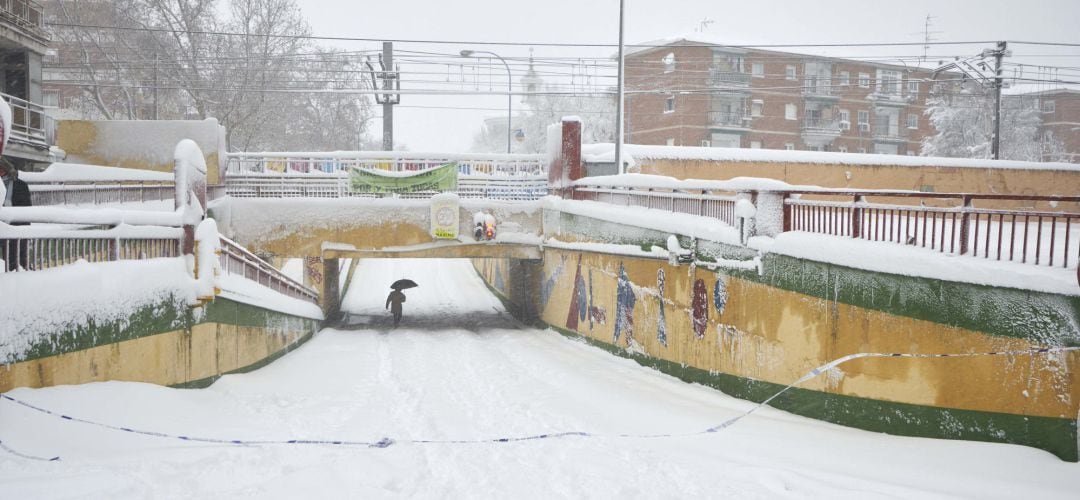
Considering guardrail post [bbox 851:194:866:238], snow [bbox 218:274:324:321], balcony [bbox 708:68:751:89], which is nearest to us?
guardrail post [bbox 851:194:866:238]

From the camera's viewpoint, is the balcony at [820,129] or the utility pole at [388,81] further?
the balcony at [820,129]

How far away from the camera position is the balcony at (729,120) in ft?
168

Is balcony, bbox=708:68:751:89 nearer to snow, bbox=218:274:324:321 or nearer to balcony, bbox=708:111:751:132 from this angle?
balcony, bbox=708:111:751:132

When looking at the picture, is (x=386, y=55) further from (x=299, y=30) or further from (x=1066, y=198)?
(x=1066, y=198)

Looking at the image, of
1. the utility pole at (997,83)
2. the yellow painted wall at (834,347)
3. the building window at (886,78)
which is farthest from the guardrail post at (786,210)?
the building window at (886,78)

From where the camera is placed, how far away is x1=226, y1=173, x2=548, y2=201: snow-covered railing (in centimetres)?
2244

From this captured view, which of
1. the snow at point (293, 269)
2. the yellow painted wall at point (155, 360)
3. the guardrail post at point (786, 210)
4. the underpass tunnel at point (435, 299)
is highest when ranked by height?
the guardrail post at point (786, 210)

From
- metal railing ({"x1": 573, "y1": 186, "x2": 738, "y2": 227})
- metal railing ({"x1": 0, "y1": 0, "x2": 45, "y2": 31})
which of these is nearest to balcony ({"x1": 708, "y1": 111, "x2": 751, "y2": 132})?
metal railing ({"x1": 573, "y1": 186, "x2": 738, "y2": 227})

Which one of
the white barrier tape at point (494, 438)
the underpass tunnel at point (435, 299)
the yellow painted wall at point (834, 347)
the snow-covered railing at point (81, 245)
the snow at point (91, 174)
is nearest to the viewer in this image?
the yellow painted wall at point (834, 347)

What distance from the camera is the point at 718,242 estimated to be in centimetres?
1268

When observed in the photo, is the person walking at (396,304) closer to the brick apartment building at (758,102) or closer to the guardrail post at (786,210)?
the guardrail post at (786,210)

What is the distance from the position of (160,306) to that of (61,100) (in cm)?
5160

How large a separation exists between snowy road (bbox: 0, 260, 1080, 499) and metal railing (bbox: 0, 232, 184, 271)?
152 centimetres

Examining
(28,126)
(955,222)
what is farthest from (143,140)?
(955,222)
